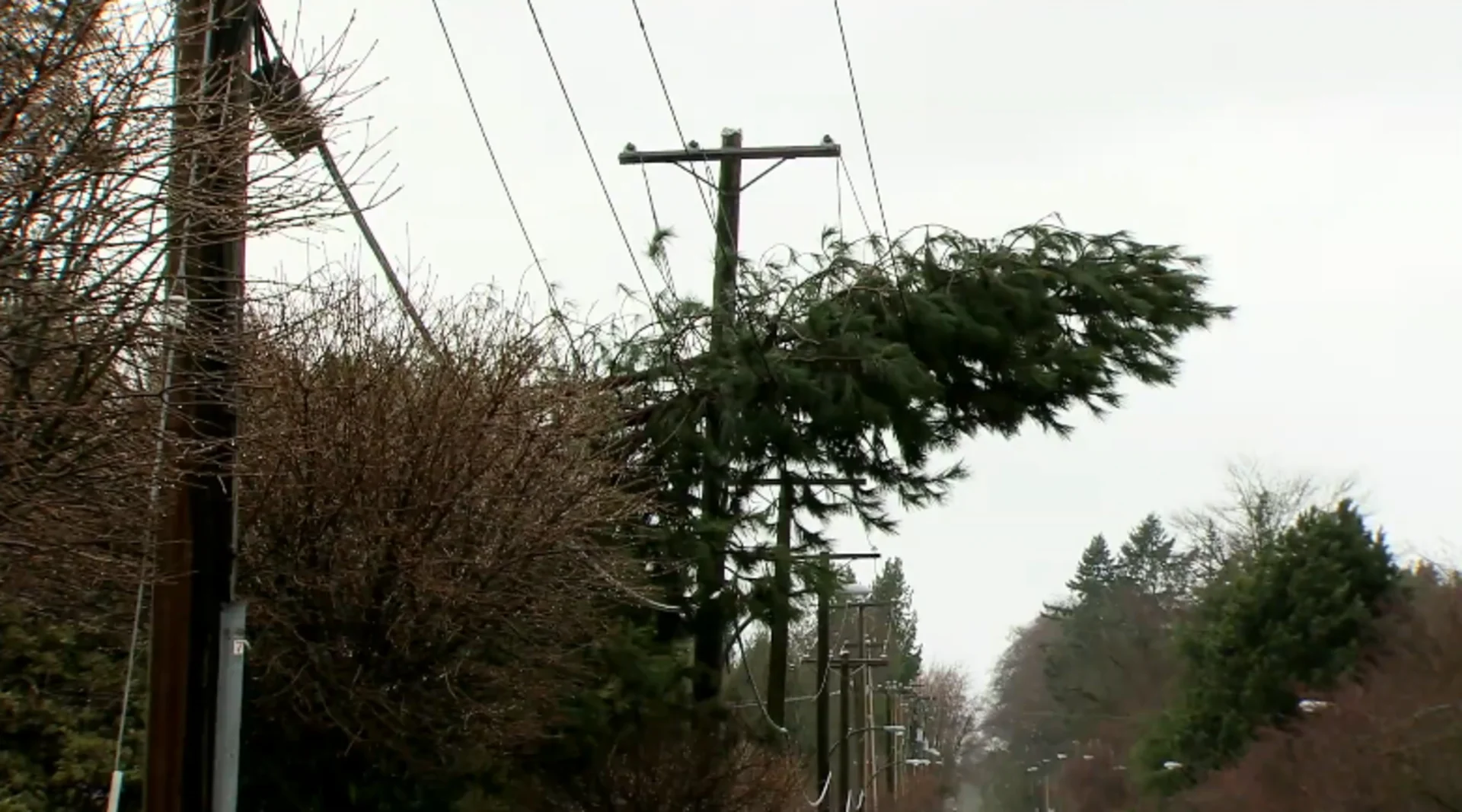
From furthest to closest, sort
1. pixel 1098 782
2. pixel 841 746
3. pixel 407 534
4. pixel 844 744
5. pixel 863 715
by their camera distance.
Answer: pixel 1098 782 → pixel 863 715 → pixel 841 746 → pixel 844 744 → pixel 407 534

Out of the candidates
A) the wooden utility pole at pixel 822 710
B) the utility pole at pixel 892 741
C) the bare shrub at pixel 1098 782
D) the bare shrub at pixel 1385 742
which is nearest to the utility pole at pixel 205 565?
the wooden utility pole at pixel 822 710

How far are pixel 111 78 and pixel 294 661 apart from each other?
20.4 ft

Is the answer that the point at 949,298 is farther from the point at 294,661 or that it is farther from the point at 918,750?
the point at 918,750

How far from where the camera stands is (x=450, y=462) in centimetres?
1238

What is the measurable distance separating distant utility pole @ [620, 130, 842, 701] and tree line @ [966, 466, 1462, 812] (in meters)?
19.7

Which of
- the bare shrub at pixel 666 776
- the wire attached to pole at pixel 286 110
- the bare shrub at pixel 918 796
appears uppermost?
the wire attached to pole at pixel 286 110

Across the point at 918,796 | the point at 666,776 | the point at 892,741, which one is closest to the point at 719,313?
the point at 666,776

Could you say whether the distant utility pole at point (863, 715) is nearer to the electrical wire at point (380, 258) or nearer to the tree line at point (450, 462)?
the tree line at point (450, 462)

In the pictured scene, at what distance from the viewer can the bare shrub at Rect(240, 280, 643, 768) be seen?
12.1 m

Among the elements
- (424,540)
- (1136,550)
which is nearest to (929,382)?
(424,540)

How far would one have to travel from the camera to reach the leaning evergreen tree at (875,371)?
1562 centimetres

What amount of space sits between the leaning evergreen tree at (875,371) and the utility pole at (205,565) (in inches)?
251

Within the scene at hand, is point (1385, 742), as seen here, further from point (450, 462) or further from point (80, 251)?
point (80, 251)

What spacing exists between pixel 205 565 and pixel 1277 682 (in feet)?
156
